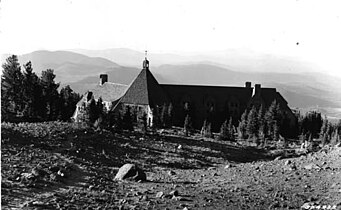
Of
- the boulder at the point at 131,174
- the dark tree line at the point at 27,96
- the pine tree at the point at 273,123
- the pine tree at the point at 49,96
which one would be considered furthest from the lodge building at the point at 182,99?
the boulder at the point at 131,174

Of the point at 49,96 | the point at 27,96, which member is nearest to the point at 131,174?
the point at 27,96

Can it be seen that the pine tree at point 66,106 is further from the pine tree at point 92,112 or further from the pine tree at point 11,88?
the pine tree at point 92,112

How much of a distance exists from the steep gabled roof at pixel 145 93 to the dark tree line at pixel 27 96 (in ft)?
Answer: 30.5

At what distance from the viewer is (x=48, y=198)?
434 inches

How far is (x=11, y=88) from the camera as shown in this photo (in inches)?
1474

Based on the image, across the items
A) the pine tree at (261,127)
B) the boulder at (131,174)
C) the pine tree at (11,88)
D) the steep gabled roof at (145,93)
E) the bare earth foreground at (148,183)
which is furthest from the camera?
the steep gabled roof at (145,93)

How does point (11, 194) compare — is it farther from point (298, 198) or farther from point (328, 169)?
point (328, 169)

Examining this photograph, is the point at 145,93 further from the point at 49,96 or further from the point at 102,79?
the point at 49,96

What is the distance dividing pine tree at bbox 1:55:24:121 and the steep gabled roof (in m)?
15.7

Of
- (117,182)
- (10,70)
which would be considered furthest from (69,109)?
(117,182)

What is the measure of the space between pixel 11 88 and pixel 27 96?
2.47 m

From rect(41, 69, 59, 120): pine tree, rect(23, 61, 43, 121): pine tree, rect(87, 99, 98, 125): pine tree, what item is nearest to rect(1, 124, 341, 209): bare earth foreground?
rect(87, 99, 98, 125): pine tree

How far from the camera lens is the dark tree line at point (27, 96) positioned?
36562 mm

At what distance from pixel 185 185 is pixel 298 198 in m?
3.86
